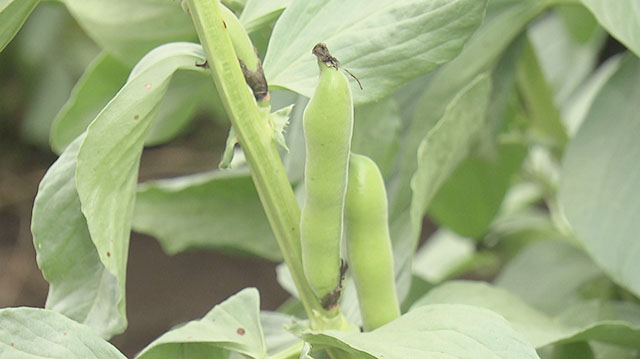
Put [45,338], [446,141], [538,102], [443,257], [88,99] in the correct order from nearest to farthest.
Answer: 1. [45,338]
2. [446,141]
3. [88,99]
4. [538,102]
5. [443,257]

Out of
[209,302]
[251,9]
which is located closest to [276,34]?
[251,9]

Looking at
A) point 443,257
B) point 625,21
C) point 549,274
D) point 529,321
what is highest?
point 625,21

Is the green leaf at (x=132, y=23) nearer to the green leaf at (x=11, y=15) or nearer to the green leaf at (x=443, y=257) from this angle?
the green leaf at (x=11, y=15)

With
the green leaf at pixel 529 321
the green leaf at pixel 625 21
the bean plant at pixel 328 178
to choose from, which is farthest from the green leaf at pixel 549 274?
the green leaf at pixel 625 21

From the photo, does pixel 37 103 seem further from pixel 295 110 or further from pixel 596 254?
pixel 596 254

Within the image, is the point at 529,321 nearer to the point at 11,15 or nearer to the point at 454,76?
the point at 454,76

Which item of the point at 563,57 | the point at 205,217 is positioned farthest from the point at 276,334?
the point at 563,57
